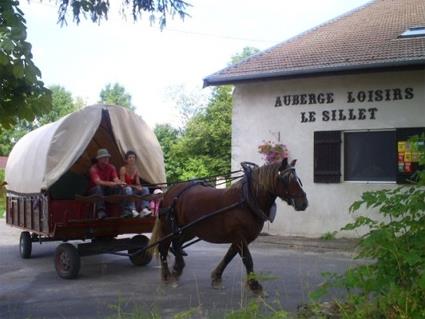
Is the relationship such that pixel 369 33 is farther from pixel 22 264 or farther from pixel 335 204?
pixel 22 264

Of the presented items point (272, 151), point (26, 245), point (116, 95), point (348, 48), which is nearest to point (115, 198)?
point (26, 245)

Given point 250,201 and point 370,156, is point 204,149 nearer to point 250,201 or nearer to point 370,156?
point 370,156

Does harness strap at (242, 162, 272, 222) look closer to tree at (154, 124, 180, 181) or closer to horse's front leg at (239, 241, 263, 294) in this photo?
horse's front leg at (239, 241, 263, 294)

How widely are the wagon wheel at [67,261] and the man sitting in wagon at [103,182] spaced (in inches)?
25.1

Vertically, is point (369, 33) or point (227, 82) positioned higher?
point (369, 33)

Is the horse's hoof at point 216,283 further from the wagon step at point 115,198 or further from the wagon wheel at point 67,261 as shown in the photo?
the wagon wheel at point 67,261

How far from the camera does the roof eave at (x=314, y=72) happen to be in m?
12.4

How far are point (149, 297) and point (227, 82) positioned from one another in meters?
8.24

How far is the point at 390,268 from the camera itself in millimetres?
4039

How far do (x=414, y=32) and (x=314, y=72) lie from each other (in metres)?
2.71

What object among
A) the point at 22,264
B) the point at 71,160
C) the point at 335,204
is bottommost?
the point at 22,264

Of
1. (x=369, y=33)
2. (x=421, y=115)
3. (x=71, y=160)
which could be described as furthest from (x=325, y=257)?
(x=369, y=33)

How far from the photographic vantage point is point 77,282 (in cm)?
875

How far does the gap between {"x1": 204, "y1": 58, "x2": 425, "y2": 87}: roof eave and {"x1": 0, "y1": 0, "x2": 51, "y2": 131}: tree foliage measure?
967 centimetres
